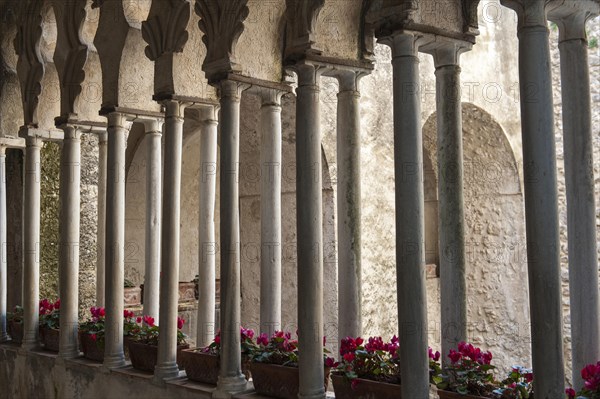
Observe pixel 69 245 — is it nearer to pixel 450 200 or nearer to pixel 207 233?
pixel 207 233

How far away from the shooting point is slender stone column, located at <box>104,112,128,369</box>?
5.82 m

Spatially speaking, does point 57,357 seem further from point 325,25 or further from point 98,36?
point 325,25

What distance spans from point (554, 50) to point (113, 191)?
18.2 feet

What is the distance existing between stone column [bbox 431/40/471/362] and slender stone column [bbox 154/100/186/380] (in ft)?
6.97

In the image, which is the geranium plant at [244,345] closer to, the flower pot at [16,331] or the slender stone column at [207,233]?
the slender stone column at [207,233]

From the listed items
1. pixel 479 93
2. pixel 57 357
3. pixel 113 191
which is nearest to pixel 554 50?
pixel 479 93

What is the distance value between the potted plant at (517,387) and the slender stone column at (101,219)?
180 inches

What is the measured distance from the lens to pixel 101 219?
23.6 ft

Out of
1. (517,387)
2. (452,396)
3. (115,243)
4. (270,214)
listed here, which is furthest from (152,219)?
(517,387)

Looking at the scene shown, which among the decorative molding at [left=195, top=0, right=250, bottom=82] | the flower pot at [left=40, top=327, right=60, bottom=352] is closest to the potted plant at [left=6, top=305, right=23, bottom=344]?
the flower pot at [left=40, top=327, right=60, bottom=352]

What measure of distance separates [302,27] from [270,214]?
1576mm

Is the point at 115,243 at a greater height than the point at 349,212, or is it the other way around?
the point at 349,212

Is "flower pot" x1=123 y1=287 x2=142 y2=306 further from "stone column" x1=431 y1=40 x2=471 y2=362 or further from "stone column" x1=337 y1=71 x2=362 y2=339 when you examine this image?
"stone column" x1=431 y1=40 x2=471 y2=362

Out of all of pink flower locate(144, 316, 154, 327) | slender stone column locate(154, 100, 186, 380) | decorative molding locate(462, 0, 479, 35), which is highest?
decorative molding locate(462, 0, 479, 35)
